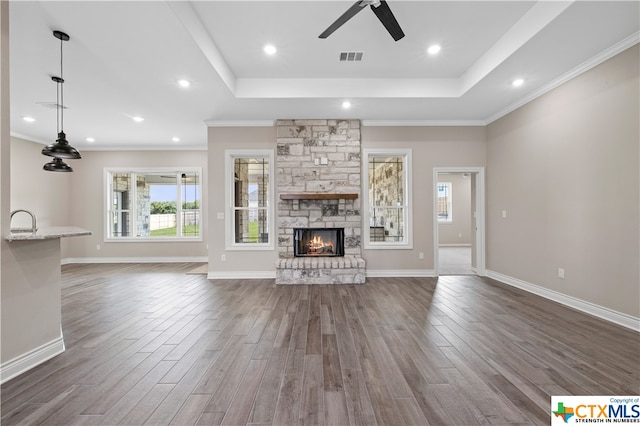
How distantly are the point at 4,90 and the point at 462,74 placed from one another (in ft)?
16.3

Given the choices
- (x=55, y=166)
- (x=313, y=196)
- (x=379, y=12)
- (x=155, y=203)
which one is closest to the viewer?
(x=379, y=12)

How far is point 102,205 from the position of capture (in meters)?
6.94

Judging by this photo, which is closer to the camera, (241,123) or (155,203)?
(241,123)

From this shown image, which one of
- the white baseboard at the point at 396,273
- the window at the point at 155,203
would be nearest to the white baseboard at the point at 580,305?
the white baseboard at the point at 396,273

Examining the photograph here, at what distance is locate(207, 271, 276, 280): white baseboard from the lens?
16.7ft

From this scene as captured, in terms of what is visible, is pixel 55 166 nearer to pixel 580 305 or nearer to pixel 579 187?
pixel 579 187

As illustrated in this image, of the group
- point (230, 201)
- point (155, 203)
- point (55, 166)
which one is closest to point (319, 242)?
point (230, 201)

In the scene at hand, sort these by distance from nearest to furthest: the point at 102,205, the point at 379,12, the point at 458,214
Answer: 1. the point at 379,12
2. the point at 102,205
3. the point at 458,214

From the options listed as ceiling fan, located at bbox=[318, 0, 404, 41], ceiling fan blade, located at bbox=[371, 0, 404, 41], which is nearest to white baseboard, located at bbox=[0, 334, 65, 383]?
ceiling fan, located at bbox=[318, 0, 404, 41]

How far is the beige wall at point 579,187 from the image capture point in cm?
285

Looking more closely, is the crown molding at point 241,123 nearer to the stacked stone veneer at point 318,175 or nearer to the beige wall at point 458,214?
the stacked stone veneer at point 318,175

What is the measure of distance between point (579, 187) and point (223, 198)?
530 cm

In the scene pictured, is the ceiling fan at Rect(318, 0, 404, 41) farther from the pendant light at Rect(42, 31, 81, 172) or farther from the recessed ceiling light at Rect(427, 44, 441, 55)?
the pendant light at Rect(42, 31, 81, 172)

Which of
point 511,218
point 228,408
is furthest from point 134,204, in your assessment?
point 511,218
